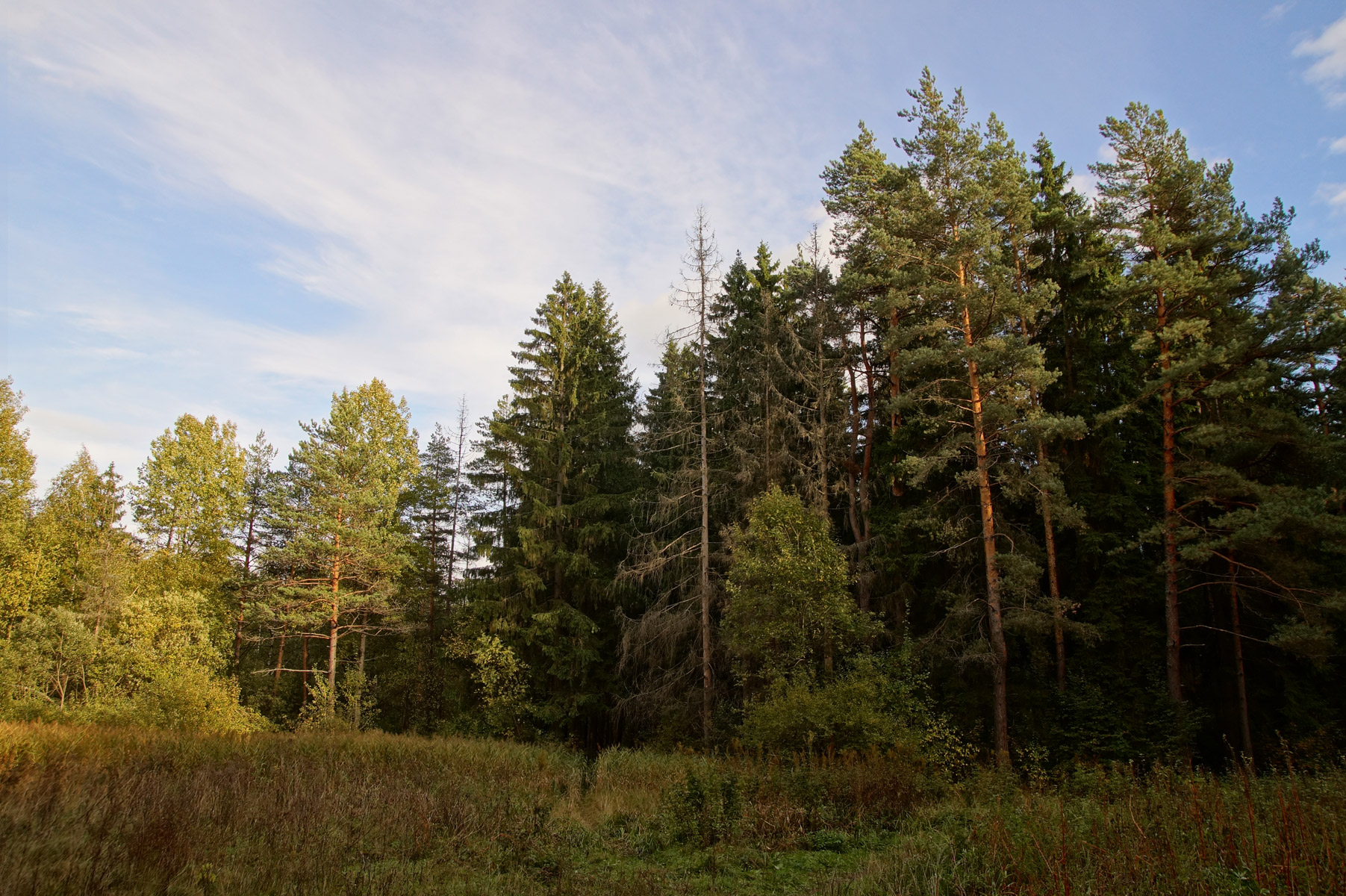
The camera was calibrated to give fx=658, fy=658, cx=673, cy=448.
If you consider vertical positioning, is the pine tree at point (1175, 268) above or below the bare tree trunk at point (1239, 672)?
above

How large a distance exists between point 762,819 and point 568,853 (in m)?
2.65

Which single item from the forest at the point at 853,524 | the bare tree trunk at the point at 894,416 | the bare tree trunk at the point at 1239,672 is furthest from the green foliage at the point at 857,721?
the bare tree trunk at the point at 1239,672

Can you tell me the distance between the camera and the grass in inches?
203

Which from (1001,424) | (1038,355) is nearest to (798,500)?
(1001,424)

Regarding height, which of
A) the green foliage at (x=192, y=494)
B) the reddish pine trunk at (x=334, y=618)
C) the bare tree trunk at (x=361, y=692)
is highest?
the green foliage at (x=192, y=494)

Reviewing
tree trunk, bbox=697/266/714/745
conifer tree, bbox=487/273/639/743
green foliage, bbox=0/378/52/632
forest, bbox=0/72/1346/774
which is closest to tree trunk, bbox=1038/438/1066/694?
forest, bbox=0/72/1346/774

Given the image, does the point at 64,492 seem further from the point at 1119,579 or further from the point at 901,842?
the point at 1119,579

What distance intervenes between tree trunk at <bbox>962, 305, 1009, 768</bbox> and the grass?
17.3 ft

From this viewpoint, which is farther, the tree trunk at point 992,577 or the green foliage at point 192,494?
the green foliage at point 192,494

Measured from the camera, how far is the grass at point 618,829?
16.9 ft

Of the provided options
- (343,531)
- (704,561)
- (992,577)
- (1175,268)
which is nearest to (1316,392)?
(1175,268)

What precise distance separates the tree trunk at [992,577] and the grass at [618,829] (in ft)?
17.3

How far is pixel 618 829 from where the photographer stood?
891cm

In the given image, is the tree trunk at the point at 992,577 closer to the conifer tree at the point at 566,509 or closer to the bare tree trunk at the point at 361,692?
the conifer tree at the point at 566,509
